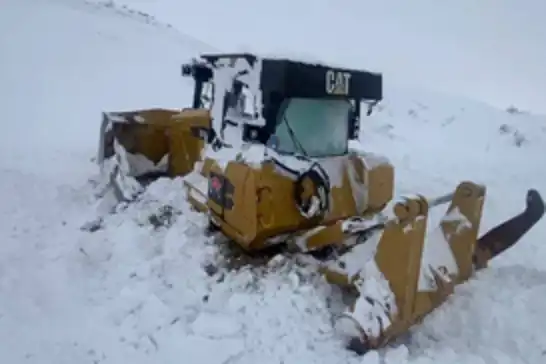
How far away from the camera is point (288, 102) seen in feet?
13.2

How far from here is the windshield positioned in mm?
4117

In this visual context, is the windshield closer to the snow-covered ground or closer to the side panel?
the snow-covered ground

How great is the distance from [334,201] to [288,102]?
847mm

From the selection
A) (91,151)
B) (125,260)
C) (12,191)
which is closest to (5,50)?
A: (91,151)

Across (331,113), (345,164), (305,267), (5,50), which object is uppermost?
(5,50)

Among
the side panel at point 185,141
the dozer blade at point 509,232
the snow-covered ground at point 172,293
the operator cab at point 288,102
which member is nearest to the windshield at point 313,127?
the operator cab at point 288,102

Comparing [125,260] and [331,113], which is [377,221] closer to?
[331,113]

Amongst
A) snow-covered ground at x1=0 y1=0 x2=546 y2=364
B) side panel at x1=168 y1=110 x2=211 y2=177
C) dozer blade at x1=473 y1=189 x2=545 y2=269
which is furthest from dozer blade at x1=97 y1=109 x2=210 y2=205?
dozer blade at x1=473 y1=189 x2=545 y2=269

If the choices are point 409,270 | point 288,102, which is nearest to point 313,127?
point 288,102

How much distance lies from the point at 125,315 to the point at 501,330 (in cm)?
253

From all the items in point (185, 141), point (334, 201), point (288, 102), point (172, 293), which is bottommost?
point (172, 293)

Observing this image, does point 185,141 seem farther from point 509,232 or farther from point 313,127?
point 509,232

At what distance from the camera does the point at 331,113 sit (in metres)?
4.37

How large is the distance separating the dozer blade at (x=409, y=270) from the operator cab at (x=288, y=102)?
1.12 meters
